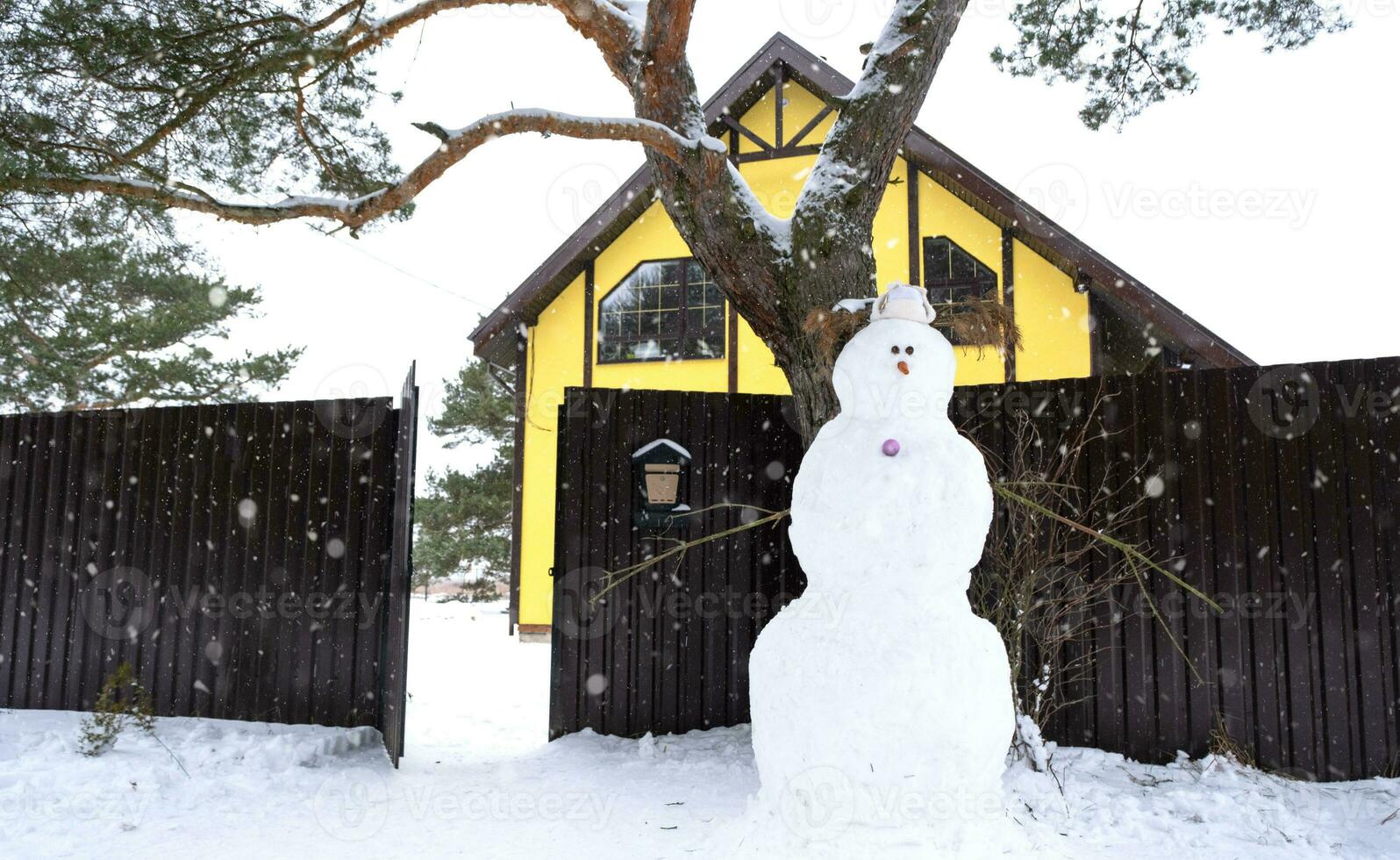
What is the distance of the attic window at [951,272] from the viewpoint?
30.9ft

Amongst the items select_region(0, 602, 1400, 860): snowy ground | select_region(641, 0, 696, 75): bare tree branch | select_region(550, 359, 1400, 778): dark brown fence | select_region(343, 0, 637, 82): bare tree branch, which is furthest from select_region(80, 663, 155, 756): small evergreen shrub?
select_region(641, 0, 696, 75): bare tree branch

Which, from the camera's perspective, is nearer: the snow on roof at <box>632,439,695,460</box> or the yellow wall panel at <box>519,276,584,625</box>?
the snow on roof at <box>632,439,695,460</box>

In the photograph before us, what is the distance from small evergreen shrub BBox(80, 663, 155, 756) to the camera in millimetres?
4543

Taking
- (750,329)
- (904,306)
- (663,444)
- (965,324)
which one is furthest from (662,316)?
(904,306)

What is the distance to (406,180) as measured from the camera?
413 cm

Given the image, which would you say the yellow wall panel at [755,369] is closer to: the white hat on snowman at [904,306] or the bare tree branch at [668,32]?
the bare tree branch at [668,32]

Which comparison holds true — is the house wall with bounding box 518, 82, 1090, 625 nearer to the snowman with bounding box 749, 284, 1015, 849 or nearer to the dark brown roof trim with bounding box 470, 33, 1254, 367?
the dark brown roof trim with bounding box 470, 33, 1254, 367

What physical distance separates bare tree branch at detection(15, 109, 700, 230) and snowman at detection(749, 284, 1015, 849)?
170 cm

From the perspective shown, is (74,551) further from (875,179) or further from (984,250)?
(984,250)

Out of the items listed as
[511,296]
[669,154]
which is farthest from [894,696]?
[511,296]

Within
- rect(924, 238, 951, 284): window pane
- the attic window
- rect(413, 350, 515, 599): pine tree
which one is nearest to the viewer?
the attic window

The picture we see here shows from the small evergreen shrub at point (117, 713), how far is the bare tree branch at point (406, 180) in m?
2.66

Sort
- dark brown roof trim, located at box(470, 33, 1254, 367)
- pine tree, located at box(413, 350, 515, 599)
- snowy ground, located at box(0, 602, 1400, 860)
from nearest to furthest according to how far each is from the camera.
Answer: snowy ground, located at box(0, 602, 1400, 860) → dark brown roof trim, located at box(470, 33, 1254, 367) → pine tree, located at box(413, 350, 515, 599)

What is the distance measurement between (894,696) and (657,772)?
2.22 metres
